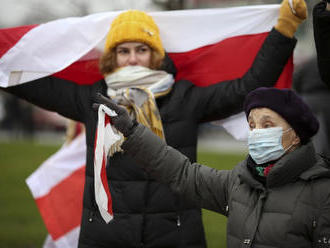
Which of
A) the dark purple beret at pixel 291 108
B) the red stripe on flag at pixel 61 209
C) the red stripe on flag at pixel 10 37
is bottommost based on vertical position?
the red stripe on flag at pixel 61 209

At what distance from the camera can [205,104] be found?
12.7ft

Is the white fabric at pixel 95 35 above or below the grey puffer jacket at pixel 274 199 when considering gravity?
above

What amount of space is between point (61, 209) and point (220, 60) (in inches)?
70.4

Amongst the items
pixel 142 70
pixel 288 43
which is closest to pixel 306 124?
pixel 288 43

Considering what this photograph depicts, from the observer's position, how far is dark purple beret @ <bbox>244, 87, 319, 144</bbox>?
2926 mm

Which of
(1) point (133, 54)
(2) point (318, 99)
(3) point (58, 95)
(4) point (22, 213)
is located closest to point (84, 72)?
(3) point (58, 95)

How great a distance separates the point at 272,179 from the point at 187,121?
1.08 metres

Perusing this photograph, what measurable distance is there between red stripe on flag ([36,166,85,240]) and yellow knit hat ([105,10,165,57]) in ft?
5.11

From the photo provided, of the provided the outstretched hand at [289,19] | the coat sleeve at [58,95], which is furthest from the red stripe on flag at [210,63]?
the outstretched hand at [289,19]

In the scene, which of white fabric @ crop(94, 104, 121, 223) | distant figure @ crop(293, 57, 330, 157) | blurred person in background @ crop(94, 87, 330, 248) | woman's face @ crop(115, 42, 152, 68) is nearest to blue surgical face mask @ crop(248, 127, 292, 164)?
blurred person in background @ crop(94, 87, 330, 248)

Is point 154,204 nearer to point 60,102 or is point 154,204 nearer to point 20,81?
point 60,102

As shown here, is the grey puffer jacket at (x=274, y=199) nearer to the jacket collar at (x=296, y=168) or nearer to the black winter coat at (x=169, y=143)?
the jacket collar at (x=296, y=168)

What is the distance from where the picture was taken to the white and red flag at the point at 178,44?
4.27m

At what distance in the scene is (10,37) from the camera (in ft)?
14.2
